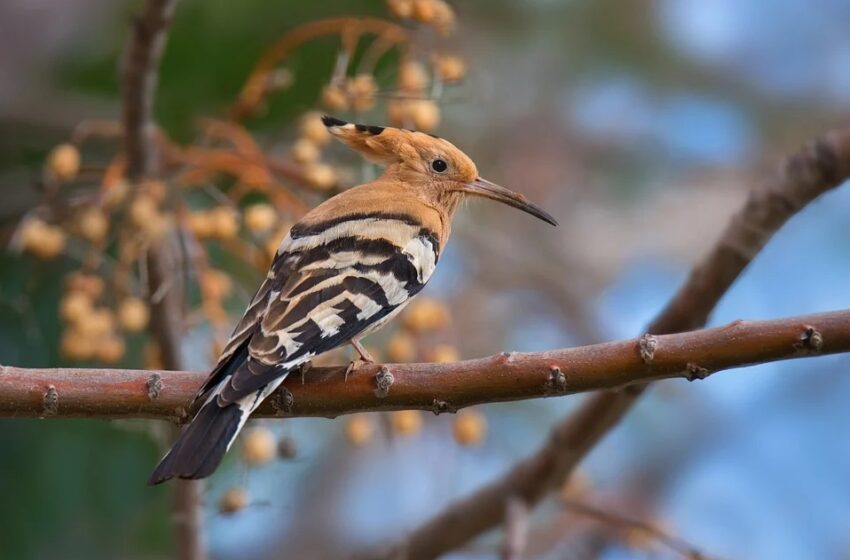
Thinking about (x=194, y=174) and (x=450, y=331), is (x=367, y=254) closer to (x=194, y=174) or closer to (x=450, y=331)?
(x=194, y=174)

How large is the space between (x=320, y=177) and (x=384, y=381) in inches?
31.6

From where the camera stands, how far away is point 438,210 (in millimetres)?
2512

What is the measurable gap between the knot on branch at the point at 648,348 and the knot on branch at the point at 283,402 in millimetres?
500

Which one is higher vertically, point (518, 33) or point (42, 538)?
point (518, 33)

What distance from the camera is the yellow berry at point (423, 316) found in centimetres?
234

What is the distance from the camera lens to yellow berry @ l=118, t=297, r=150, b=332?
2.37m

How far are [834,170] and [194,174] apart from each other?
3.89 feet

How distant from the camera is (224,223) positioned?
7.51 ft

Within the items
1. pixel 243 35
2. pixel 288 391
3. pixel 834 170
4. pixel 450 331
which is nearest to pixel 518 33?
pixel 243 35

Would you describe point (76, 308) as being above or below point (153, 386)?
above

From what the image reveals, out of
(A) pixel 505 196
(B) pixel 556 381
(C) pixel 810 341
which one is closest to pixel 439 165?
(A) pixel 505 196

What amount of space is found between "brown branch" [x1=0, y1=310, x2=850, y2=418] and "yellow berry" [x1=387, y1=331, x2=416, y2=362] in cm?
59

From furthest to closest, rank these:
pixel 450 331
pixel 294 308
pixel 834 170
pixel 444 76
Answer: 1. pixel 450 331
2. pixel 444 76
3. pixel 834 170
4. pixel 294 308

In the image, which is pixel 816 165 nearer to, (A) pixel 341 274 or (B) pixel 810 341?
(B) pixel 810 341
